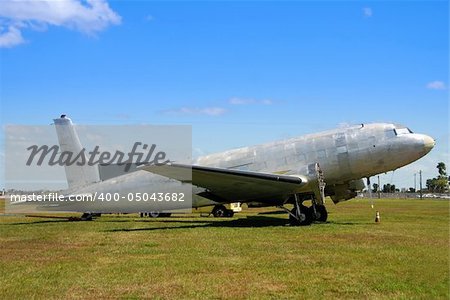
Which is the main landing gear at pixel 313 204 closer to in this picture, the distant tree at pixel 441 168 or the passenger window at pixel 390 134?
the passenger window at pixel 390 134

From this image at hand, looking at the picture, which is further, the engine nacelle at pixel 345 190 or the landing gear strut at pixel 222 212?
the landing gear strut at pixel 222 212

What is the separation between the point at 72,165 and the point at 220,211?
11.6 m

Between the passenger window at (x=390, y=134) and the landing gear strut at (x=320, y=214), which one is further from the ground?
the passenger window at (x=390, y=134)

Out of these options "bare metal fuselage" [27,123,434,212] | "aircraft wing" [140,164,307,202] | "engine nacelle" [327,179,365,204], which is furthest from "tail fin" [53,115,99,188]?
"engine nacelle" [327,179,365,204]

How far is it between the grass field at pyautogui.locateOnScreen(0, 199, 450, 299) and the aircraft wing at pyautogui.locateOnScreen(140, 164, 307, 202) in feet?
14.9

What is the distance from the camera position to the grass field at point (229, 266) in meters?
8.72

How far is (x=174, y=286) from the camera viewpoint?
30.0ft

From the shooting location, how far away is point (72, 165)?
3055 centimetres

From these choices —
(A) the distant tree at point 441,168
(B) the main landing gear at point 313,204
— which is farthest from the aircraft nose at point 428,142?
(A) the distant tree at point 441,168

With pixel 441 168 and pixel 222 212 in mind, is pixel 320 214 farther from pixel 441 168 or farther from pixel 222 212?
pixel 441 168

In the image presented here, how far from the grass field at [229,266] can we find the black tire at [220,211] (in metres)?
17.2

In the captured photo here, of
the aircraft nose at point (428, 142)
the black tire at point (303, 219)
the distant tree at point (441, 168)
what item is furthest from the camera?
the distant tree at point (441, 168)

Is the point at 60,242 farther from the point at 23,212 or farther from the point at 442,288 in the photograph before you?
the point at 23,212

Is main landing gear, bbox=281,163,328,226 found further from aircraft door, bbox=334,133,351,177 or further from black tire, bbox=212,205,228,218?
black tire, bbox=212,205,228,218
